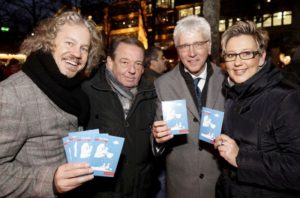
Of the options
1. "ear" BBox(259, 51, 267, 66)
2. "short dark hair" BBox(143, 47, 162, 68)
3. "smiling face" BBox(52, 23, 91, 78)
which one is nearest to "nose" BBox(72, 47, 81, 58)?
"smiling face" BBox(52, 23, 91, 78)

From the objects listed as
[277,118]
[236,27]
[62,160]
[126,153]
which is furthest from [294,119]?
[62,160]

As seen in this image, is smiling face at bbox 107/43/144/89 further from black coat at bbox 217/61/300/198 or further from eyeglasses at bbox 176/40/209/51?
black coat at bbox 217/61/300/198

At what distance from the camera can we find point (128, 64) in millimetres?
3621

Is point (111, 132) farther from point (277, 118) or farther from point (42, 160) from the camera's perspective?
point (277, 118)

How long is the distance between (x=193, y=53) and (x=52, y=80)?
1.83 metres

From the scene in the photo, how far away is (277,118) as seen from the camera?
2.43 m

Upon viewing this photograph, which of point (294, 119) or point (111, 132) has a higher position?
point (294, 119)

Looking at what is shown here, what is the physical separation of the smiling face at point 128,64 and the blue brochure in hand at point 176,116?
2.44ft

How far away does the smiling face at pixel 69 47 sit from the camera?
274 cm

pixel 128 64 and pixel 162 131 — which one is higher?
pixel 128 64

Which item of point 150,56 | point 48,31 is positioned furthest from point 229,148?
point 150,56

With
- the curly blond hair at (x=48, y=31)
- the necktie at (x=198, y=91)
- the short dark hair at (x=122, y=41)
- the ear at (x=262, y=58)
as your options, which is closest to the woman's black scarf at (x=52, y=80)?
the curly blond hair at (x=48, y=31)

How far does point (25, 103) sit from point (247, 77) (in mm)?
2093

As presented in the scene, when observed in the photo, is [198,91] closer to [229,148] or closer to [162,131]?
[162,131]
